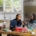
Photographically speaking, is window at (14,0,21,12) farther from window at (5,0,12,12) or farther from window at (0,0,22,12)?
window at (5,0,12,12)

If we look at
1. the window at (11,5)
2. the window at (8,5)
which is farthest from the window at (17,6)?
the window at (8,5)

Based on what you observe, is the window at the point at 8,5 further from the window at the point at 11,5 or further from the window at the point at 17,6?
the window at the point at 17,6

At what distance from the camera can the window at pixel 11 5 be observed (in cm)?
474

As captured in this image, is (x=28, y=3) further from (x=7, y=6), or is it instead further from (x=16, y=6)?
(x=7, y=6)

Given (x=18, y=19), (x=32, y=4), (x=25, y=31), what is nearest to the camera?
(x=25, y=31)

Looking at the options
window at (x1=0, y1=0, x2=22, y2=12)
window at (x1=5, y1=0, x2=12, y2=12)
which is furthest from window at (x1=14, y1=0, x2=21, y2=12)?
window at (x1=5, y1=0, x2=12, y2=12)

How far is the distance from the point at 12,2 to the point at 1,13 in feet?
2.04

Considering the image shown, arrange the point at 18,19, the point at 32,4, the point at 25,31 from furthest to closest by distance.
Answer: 1. the point at 32,4
2. the point at 18,19
3. the point at 25,31

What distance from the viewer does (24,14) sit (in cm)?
470

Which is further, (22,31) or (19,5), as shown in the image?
(19,5)

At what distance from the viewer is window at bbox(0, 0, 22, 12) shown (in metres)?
4.74

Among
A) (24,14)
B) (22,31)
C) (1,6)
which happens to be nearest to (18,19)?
(22,31)

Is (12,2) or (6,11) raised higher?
(12,2)

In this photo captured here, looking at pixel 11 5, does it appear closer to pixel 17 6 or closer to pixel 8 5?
pixel 8 5
